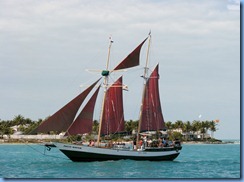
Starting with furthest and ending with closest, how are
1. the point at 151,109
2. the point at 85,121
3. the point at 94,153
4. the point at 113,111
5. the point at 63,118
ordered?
the point at 151,109, the point at 113,111, the point at 94,153, the point at 85,121, the point at 63,118

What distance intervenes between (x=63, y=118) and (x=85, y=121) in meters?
2.21

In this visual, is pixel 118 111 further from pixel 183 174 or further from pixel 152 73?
pixel 183 174

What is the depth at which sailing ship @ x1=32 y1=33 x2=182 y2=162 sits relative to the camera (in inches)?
1807

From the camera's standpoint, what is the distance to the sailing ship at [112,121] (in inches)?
1807

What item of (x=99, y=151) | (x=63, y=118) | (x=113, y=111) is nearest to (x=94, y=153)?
(x=99, y=151)

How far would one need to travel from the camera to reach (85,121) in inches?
A: 1844

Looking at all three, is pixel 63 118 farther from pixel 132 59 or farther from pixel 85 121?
pixel 132 59

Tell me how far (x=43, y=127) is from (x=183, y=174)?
1147cm

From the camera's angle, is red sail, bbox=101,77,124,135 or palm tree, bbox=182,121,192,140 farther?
palm tree, bbox=182,121,192,140

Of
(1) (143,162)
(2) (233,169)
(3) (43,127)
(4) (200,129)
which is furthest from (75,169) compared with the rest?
(4) (200,129)

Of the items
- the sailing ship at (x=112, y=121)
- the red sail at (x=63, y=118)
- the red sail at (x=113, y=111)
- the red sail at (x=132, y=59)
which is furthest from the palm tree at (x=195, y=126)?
the red sail at (x=63, y=118)

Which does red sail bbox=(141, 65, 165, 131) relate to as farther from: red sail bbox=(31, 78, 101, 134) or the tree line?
the tree line

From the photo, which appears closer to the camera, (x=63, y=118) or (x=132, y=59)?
(x=63, y=118)

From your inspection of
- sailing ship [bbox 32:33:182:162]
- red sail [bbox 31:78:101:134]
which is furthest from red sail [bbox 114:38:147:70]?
red sail [bbox 31:78:101:134]
